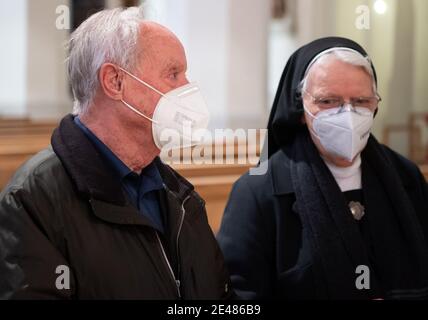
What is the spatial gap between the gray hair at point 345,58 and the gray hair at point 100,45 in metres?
0.74

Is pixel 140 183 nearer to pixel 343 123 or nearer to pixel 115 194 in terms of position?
pixel 115 194

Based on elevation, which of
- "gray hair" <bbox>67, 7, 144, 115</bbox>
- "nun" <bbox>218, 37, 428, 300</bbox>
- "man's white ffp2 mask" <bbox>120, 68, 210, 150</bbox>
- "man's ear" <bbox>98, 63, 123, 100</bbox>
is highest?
"gray hair" <bbox>67, 7, 144, 115</bbox>

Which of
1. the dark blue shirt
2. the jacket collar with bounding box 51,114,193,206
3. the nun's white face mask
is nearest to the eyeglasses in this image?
the nun's white face mask

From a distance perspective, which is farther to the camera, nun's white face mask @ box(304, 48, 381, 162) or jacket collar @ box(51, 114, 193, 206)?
nun's white face mask @ box(304, 48, 381, 162)

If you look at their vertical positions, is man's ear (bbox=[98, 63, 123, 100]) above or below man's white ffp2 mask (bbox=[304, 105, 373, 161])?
above

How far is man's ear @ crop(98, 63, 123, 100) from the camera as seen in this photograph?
1922 millimetres

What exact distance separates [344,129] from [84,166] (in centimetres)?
100

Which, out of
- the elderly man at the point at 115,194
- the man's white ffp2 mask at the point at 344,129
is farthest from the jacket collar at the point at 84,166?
the man's white ffp2 mask at the point at 344,129

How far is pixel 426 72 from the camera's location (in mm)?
5422

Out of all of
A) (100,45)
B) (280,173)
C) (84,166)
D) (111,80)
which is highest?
(100,45)

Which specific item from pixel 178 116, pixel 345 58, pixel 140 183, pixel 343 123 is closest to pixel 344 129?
pixel 343 123

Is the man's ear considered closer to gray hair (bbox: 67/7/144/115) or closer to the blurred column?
gray hair (bbox: 67/7/144/115)

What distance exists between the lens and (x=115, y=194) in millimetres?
1814

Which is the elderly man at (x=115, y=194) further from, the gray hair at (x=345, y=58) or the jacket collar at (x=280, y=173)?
the gray hair at (x=345, y=58)
